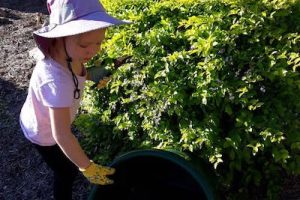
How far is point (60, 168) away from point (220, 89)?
0.99m

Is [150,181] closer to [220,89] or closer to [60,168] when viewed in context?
[60,168]

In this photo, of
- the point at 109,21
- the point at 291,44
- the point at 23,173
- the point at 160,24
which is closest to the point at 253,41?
the point at 291,44

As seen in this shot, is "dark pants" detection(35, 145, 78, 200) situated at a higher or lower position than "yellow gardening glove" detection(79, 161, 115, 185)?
lower

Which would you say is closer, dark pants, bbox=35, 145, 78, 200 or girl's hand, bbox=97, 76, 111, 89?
dark pants, bbox=35, 145, 78, 200

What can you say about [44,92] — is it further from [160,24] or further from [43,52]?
[160,24]

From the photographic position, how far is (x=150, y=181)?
3.08 meters

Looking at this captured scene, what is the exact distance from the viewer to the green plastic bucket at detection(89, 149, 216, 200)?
8.94 ft

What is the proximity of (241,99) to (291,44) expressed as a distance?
422mm

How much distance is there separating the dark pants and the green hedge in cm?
30

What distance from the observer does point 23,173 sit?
3.69 metres

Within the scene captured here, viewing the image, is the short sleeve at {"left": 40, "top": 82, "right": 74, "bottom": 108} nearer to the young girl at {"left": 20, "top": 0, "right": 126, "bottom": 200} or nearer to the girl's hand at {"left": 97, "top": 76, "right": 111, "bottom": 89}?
the young girl at {"left": 20, "top": 0, "right": 126, "bottom": 200}

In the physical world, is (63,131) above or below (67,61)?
below

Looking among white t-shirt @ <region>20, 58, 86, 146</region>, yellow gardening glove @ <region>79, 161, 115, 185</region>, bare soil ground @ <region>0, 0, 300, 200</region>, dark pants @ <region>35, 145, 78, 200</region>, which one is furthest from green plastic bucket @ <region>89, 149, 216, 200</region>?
bare soil ground @ <region>0, 0, 300, 200</region>

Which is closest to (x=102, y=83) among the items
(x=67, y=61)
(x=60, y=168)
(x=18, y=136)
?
(x=60, y=168)
